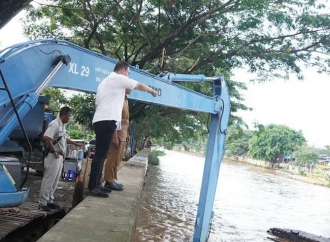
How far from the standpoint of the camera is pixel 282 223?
47.1 feet

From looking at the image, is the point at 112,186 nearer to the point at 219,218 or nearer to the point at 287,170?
the point at 219,218

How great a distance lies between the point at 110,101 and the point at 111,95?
0.25 ft

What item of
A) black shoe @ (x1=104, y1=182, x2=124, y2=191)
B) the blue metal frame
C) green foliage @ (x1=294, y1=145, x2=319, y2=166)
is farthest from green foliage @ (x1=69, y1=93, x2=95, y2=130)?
green foliage @ (x1=294, y1=145, x2=319, y2=166)

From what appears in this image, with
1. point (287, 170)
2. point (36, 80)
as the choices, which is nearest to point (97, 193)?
point (36, 80)

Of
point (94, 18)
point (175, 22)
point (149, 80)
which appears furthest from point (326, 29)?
point (149, 80)

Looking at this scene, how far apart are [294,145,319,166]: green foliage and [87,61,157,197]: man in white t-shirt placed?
58087 millimetres

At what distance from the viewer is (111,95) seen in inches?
168

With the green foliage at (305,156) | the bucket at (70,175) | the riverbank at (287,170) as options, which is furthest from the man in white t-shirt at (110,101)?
the green foliage at (305,156)

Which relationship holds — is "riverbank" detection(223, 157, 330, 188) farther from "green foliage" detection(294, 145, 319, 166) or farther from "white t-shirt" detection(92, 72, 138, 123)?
"white t-shirt" detection(92, 72, 138, 123)

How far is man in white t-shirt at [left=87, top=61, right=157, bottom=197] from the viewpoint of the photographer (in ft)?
13.8

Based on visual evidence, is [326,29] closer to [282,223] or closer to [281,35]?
[281,35]

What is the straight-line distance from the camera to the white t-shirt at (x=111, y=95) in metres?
4.21

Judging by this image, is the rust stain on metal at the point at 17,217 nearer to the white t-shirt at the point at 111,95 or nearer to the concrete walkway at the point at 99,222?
the concrete walkway at the point at 99,222

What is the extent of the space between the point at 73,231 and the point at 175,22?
8978 millimetres
